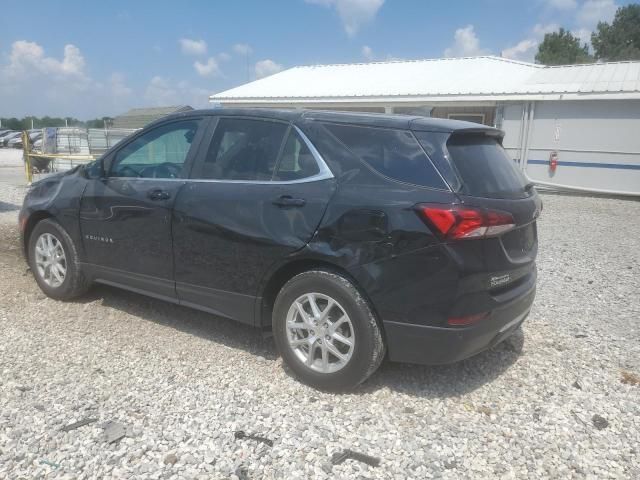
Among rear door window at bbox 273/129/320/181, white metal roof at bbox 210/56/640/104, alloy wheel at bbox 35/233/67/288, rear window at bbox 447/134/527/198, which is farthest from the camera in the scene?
white metal roof at bbox 210/56/640/104

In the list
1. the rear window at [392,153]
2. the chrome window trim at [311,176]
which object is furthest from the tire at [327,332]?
the rear window at [392,153]

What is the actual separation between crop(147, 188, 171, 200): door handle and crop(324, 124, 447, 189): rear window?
1404 millimetres

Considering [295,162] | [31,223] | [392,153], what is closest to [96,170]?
[31,223]

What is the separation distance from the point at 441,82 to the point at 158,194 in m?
15.0

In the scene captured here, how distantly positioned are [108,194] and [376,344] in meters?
2.62

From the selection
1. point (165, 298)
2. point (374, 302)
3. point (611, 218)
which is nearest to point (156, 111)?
point (611, 218)

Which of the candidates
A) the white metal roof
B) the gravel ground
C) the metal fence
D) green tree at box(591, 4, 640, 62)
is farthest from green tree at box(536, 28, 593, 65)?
the gravel ground

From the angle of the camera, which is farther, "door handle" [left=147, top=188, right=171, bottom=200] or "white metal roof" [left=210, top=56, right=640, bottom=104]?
"white metal roof" [left=210, top=56, right=640, bottom=104]

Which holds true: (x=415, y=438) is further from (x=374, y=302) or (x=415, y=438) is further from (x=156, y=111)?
(x=156, y=111)

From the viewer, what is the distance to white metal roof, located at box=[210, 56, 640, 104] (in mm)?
14383

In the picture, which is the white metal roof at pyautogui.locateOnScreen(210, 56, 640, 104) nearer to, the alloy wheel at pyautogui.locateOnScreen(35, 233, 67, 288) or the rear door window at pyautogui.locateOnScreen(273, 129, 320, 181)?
the rear door window at pyautogui.locateOnScreen(273, 129, 320, 181)

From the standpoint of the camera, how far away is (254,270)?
3596 millimetres

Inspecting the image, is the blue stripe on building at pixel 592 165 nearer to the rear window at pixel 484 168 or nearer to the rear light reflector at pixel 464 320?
the rear window at pixel 484 168

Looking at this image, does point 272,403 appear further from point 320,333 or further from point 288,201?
point 288,201
